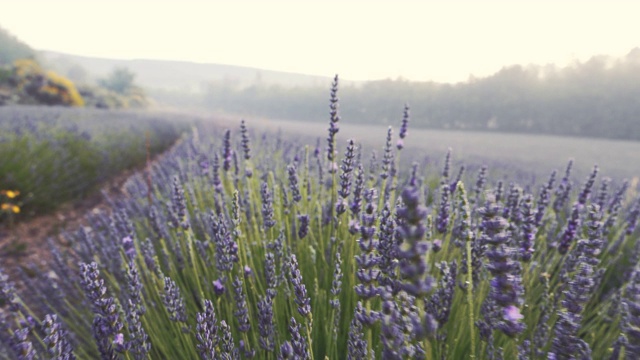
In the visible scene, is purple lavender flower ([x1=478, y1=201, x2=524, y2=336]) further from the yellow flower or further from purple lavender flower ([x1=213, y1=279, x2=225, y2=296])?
the yellow flower

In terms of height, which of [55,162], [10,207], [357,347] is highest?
[357,347]

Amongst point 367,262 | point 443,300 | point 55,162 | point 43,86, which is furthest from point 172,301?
point 43,86

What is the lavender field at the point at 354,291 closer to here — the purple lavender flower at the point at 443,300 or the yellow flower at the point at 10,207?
the purple lavender flower at the point at 443,300

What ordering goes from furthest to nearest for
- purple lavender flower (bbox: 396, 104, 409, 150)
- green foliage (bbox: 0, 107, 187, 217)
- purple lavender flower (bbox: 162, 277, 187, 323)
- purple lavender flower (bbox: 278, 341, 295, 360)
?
green foliage (bbox: 0, 107, 187, 217) < purple lavender flower (bbox: 396, 104, 409, 150) < purple lavender flower (bbox: 162, 277, 187, 323) < purple lavender flower (bbox: 278, 341, 295, 360)

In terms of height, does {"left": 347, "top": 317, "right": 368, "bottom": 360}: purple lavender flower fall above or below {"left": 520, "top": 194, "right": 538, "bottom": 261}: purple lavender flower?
below

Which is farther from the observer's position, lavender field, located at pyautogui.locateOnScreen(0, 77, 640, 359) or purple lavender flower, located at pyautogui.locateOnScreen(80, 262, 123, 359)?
purple lavender flower, located at pyautogui.locateOnScreen(80, 262, 123, 359)

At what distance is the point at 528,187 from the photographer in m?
4.79

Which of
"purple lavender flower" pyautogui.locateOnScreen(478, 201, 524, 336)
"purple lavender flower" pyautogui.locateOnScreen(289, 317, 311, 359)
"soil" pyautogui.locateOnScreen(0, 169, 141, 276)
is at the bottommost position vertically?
"soil" pyautogui.locateOnScreen(0, 169, 141, 276)

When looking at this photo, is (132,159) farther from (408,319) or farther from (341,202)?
(408,319)

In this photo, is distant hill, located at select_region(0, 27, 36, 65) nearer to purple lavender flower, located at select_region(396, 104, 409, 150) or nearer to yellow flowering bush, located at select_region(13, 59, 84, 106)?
yellow flowering bush, located at select_region(13, 59, 84, 106)

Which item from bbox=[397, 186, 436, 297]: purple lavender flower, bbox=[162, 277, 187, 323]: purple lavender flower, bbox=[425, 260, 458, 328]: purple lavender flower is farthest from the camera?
bbox=[162, 277, 187, 323]: purple lavender flower

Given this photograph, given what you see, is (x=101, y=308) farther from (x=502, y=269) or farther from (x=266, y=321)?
(x=502, y=269)

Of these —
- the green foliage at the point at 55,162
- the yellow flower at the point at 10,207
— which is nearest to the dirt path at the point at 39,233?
the green foliage at the point at 55,162

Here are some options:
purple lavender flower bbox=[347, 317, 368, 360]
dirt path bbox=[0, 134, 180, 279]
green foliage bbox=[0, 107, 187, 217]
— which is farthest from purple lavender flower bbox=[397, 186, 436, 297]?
green foliage bbox=[0, 107, 187, 217]
